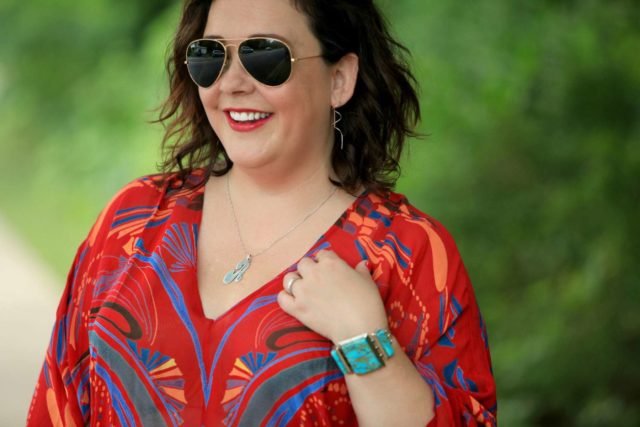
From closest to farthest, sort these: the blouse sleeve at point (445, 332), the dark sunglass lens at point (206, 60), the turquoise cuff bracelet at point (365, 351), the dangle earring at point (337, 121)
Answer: the turquoise cuff bracelet at point (365, 351) < the blouse sleeve at point (445, 332) < the dark sunglass lens at point (206, 60) < the dangle earring at point (337, 121)

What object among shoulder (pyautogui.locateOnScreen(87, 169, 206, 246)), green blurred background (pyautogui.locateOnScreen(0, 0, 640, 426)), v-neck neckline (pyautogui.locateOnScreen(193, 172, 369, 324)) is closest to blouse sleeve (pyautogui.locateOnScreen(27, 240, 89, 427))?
shoulder (pyautogui.locateOnScreen(87, 169, 206, 246))

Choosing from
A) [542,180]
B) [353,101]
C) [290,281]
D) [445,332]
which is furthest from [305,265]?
[542,180]

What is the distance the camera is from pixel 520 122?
489 centimetres

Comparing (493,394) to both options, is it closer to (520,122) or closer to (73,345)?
(73,345)

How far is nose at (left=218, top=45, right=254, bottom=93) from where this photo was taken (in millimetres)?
2225

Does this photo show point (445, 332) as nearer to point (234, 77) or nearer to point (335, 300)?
point (335, 300)

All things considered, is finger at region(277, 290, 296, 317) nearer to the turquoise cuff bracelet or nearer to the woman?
the woman

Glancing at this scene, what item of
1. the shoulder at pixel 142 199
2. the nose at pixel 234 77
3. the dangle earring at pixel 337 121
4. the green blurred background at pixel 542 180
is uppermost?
the nose at pixel 234 77

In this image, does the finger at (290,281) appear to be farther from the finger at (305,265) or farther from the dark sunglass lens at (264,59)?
the dark sunglass lens at (264,59)

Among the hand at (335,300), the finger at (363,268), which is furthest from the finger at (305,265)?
the finger at (363,268)

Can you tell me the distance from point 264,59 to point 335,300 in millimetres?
578

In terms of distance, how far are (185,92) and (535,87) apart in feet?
8.81

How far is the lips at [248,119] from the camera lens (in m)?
2.25

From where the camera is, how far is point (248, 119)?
2.26 m
